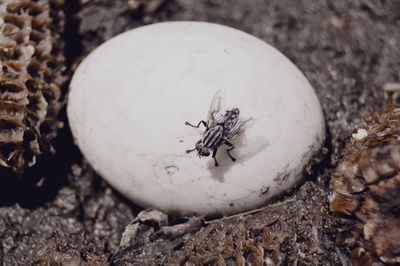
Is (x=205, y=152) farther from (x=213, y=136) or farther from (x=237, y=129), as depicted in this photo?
(x=237, y=129)

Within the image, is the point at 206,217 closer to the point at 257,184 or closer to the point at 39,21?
the point at 257,184

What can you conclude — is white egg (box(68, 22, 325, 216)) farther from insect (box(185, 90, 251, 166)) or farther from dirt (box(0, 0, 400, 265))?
dirt (box(0, 0, 400, 265))

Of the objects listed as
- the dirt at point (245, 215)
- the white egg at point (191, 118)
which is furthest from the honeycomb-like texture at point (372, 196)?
the white egg at point (191, 118)

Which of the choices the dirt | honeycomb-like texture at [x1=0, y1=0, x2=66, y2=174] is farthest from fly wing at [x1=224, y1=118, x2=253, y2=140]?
honeycomb-like texture at [x1=0, y1=0, x2=66, y2=174]

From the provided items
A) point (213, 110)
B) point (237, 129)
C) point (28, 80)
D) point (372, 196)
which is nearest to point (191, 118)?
point (213, 110)

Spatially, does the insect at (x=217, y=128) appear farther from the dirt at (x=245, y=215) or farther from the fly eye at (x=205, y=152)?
the dirt at (x=245, y=215)

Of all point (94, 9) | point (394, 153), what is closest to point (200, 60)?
point (394, 153)
